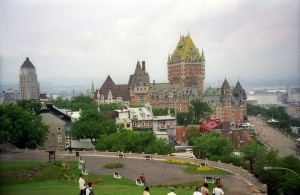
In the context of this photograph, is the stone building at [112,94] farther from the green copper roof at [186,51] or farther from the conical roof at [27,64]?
the conical roof at [27,64]

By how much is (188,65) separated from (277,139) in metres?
44.4

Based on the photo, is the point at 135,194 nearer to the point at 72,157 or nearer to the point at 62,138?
the point at 72,157

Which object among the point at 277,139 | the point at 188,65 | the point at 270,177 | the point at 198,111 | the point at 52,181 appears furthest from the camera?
the point at 188,65

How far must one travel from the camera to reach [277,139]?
10738cm

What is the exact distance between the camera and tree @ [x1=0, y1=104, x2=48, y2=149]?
41844 millimetres

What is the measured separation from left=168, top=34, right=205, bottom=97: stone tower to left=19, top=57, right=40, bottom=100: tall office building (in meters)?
49.6

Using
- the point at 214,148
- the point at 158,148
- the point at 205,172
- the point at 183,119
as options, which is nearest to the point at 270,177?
the point at 205,172

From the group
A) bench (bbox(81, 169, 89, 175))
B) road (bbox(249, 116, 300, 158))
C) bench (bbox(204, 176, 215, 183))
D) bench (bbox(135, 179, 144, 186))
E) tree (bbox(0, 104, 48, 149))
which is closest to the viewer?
bench (bbox(135, 179, 144, 186))

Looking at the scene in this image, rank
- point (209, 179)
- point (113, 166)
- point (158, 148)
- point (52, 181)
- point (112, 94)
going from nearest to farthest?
point (52, 181) → point (209, 179) → point (113, 166) → point (158, 148) → point (112, 94)

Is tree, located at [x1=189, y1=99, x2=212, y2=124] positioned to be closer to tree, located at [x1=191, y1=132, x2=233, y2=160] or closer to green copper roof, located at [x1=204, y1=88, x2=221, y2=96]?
green copper roof, located at [x1=204, y1=88, x2=221, y2=96]

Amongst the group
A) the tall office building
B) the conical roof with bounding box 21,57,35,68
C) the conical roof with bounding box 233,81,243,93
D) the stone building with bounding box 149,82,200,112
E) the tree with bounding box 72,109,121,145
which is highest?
the conical roof with bounding box 21,57,35,68

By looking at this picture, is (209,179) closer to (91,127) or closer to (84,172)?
(84,172)

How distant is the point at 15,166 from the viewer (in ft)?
97.5

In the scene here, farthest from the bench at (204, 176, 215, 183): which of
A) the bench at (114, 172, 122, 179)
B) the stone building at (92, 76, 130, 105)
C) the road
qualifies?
the stone building at (92, 76, 130, 105)
